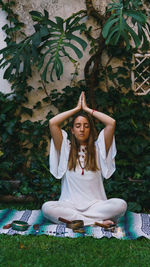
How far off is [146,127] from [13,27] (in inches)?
91.4

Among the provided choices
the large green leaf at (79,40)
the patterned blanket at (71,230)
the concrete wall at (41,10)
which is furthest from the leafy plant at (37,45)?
the patterned blanket at (71,230)

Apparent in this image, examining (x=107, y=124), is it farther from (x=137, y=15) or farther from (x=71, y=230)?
(x=137, y=15)

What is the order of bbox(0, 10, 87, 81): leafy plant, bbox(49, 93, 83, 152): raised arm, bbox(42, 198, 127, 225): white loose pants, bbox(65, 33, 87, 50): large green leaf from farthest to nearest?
bbox(0, 10, 87, 81): leafy plant < bbox(65, 33, 87, 50): large green leaf < bbox(49, 93, 83, 152): raised arm < bbox(42, 198, 127, 225): white loose pants

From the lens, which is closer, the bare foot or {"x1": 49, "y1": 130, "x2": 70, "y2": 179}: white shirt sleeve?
the bare foot

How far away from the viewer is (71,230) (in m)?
3.20

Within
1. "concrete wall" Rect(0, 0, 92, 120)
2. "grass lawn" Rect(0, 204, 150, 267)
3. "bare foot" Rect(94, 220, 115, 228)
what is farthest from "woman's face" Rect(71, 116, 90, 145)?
"concrete wall" Rect(0, 0, 92, 120)

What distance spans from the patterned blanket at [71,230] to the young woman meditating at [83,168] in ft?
0.44

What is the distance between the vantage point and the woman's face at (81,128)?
3516 millimetres

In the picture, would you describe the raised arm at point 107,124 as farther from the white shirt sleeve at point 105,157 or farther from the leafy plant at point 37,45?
the leafy plant at point 37,45

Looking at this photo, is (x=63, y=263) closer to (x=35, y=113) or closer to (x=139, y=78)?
(x=35, y=113)

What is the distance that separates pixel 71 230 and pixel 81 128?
0.92 metres

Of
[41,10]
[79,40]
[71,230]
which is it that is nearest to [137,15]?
[79,40]

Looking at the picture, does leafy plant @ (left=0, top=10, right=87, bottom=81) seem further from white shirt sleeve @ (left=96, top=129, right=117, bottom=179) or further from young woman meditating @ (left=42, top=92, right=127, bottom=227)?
white shirt sleeve @ (left=96, top=129, right=117, bottom=179)

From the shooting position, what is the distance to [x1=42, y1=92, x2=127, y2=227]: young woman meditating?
343cm
